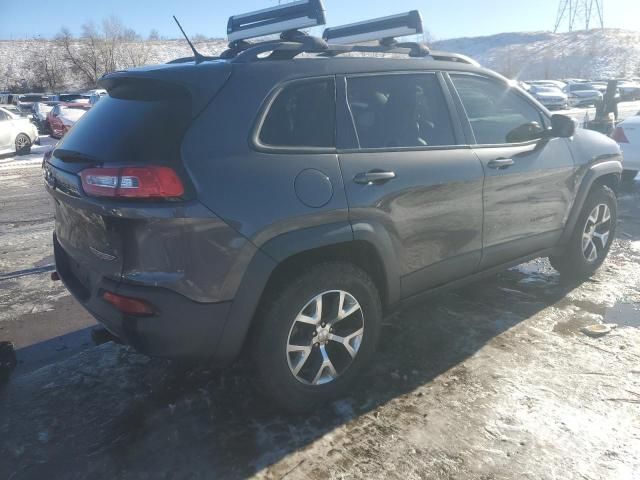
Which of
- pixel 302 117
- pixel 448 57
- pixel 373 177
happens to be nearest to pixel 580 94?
pixel 448 57

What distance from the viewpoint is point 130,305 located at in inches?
95.0

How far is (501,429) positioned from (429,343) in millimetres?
970

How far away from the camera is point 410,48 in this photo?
363 cm

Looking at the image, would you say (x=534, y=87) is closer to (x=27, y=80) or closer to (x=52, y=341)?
(x=52, y=341)

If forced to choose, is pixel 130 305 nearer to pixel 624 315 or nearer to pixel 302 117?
pixel 302 117

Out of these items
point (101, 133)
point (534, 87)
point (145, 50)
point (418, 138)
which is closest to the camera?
point (101, 133)

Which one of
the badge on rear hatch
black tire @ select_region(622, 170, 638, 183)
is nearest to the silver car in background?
black tire @ select_region(622, 170, 638, 183)

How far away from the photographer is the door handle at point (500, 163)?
3547 millimetres

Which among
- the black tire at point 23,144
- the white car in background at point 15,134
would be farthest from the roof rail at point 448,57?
the black tire at point 23,144

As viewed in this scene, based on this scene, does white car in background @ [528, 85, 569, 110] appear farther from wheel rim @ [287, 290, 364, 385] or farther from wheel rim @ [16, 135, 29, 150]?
wheel rim @ [287, 290, 364, 385]

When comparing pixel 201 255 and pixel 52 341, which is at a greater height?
pixel 201 255

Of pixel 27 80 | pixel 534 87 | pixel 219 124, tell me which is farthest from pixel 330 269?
pixel 27 80

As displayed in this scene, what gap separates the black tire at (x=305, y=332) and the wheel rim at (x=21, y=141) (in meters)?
16.4

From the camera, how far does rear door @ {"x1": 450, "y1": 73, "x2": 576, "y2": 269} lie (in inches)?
141
